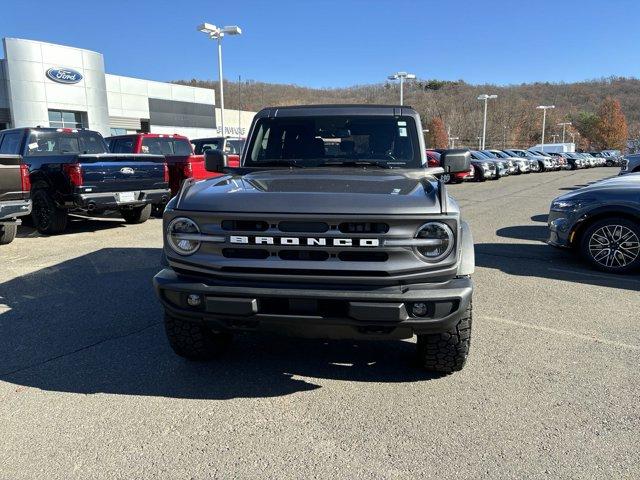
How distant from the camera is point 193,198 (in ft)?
10.3

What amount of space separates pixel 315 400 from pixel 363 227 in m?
1.18

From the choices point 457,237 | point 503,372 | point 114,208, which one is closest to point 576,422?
point 503,372

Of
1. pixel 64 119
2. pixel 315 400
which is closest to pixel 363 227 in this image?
Answer: pixel 315 400

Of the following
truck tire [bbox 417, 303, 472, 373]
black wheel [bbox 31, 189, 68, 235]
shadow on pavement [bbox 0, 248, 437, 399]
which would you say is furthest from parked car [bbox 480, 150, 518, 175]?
truck tire [bbox 417, 303, 472, 373]

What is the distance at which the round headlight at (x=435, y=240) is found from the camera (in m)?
2.83

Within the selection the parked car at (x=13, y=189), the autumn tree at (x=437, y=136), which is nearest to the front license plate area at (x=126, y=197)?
the parked car at (x=13, y=189)

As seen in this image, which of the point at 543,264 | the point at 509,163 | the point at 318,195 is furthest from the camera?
the point at 509,163

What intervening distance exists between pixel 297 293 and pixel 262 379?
98 centimetres

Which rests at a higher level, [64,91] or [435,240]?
[64,91]

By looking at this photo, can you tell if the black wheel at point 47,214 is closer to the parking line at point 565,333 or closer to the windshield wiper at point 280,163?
the windshield wiper at point 280,163

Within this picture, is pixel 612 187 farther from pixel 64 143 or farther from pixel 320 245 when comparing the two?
pixel 64 143

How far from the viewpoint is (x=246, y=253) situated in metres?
2.96

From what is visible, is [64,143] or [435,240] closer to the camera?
[435,240]

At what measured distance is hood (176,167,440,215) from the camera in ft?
9.30
